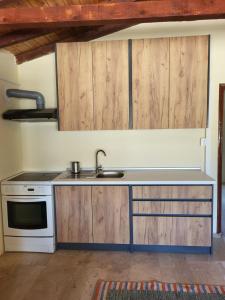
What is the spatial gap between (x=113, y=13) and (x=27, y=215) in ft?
7.91

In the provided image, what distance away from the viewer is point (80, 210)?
323 centimetres

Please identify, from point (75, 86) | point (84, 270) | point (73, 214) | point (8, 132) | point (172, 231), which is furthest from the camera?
point (8, 132)

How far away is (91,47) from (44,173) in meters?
1.78

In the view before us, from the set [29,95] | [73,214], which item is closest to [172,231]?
[73,214]

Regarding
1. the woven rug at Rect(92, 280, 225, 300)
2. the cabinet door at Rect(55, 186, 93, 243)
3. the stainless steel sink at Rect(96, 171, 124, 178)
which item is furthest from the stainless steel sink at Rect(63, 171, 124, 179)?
the woven rug at Rect(92, 280, 225, 300)

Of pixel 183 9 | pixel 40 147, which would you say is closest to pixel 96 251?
pixel 40 147

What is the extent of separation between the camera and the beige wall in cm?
336

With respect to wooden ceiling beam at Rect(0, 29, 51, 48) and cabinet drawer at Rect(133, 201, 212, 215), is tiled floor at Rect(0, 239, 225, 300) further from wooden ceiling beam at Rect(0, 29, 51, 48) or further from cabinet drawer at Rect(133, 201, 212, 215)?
Result: wooden ceiling beam at Rect(0, 29, 51, 48)

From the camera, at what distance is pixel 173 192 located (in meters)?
3.08

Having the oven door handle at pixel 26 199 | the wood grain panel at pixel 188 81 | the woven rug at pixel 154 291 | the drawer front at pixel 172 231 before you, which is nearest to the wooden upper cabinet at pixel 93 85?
the wood grain panel at pixel 188 81

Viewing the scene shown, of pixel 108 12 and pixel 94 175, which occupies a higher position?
pixel 108 12

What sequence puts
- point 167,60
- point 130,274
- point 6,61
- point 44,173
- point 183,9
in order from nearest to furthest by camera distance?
point 183,9 < point 130,274 < point 167,60 < point 6,61 < point 44,173

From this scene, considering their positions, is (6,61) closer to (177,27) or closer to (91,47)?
(91,47)

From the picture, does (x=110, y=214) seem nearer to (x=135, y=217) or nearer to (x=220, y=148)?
(x=135, y=217)
